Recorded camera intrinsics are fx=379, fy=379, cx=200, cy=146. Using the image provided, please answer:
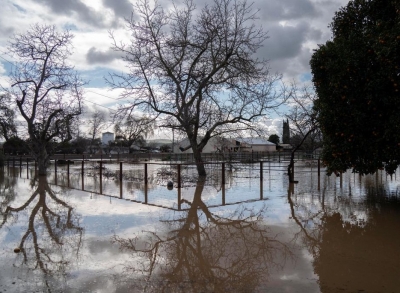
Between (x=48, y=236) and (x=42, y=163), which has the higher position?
(x=42, y=163)

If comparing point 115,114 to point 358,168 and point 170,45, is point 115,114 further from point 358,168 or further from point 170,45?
point 358,168

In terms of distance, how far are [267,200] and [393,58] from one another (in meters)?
5.50

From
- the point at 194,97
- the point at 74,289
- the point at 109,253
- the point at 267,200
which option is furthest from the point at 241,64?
the point at 74,289

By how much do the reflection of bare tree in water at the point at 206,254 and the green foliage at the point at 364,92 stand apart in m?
3.15

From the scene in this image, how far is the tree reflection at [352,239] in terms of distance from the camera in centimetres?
504

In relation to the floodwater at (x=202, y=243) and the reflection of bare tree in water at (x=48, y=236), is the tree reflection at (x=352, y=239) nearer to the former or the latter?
the floodwater at (x=202, y=243)

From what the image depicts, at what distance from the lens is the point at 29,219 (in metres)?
9.39

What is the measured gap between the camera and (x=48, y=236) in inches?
299

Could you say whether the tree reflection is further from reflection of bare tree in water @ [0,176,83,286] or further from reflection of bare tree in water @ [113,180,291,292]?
reflection of bare tree in water @ [0,176,83,286]

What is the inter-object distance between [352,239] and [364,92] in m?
3.94

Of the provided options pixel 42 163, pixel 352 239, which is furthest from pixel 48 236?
pixel 42 163

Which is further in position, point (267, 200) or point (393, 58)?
point (267, 200)

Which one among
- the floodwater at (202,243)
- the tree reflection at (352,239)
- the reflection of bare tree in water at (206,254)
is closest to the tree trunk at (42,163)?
the floodwater at (202,243)

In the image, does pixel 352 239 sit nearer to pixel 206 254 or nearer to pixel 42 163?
pixel 206 254
